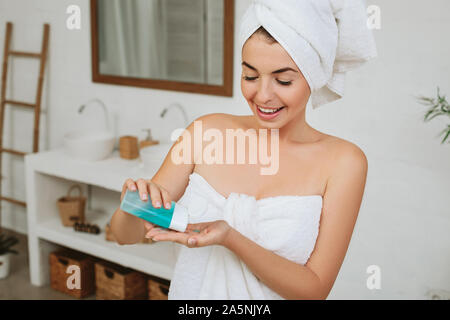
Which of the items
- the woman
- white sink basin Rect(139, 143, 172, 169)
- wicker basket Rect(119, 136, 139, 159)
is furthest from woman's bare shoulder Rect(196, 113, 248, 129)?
wicker basket Rect(119, 136, 139, 159)

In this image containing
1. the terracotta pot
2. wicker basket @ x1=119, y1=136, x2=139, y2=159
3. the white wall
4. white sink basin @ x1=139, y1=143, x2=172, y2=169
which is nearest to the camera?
the white wall

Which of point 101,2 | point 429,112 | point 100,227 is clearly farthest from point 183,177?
point 101,2

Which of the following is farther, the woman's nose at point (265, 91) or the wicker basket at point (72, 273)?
the wicker basket at point (72, 273)

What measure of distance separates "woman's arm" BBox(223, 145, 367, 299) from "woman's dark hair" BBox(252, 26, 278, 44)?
324mm

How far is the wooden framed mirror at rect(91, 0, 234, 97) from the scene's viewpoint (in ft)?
7.88

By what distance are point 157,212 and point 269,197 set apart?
0.29 meters

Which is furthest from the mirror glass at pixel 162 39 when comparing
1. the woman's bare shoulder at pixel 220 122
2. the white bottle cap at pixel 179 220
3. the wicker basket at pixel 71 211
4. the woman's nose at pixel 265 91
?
the white bottle cap at pixel 179 220

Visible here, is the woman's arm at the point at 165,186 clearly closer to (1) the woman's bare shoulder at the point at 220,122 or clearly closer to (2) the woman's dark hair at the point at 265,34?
(1) the woman's bare shoulder at the point at 220,122

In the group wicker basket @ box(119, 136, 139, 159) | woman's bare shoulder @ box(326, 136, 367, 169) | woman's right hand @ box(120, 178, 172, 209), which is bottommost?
wicker basket @ box(119, 136, 139, 159)

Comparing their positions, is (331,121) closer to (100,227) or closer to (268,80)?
(268,80)

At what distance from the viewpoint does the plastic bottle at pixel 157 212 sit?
93 cm

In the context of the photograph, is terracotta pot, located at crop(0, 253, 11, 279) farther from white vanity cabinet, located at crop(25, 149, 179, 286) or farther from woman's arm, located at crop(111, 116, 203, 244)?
woman's arm, located at crop(111, 116, 203, 244)

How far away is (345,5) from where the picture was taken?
1.00m

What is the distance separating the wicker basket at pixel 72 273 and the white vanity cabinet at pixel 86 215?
0.30 feet
